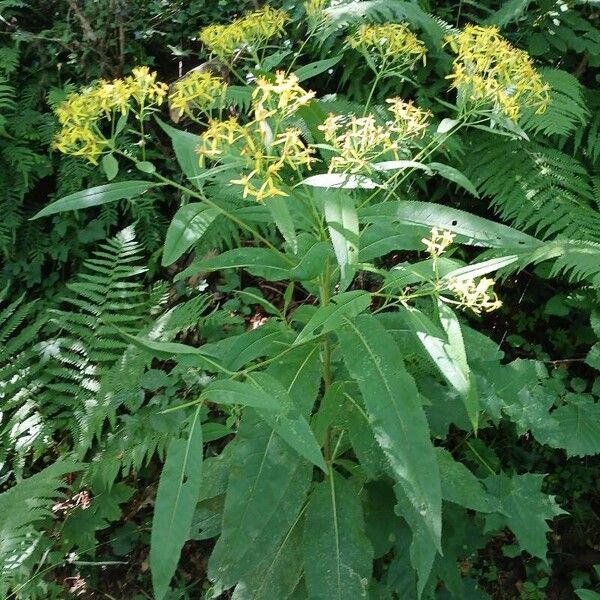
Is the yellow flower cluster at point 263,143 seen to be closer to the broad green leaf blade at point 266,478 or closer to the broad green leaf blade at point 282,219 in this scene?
the broad green leaf blade at point 282,219

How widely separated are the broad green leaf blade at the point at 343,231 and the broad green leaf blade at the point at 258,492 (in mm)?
406

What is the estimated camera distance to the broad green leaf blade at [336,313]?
1126mm

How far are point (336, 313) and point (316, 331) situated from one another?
0.17 m

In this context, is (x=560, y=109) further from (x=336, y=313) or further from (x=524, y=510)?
(x=336, y=313)

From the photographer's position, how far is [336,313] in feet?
Result: 3.76

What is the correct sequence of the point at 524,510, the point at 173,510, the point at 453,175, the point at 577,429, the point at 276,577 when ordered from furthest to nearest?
the point at 577,429 → the point at 524,510 → the point at 276,577 → the point at 453,175 → the point at 173,510

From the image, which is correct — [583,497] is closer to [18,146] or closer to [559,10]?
[559,10]

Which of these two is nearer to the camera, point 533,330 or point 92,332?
point 533,330

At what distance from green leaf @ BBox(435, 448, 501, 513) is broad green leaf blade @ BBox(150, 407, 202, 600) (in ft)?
2.14

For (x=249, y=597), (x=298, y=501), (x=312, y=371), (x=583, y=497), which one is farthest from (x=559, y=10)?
(x=249, y=597)

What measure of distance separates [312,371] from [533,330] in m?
1.56

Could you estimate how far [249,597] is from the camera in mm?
1616

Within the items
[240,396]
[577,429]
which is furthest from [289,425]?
[577,429]

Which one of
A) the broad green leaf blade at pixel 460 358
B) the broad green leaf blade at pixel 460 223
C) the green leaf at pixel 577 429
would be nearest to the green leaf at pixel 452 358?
the broad green leaf blade at pixel 460 358
